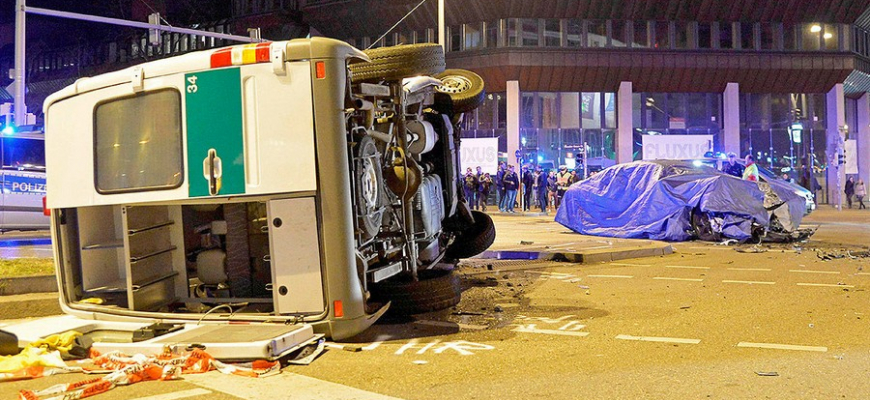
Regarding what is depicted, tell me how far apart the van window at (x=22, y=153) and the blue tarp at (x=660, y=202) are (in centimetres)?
1150

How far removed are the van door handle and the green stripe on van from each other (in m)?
0.02

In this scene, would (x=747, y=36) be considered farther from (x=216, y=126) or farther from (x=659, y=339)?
(x=216, y=126)

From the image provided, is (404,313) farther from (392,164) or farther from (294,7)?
(294,7)

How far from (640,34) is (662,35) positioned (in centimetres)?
111

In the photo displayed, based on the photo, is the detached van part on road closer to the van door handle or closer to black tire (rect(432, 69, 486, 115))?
the van door handle

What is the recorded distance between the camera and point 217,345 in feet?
17.1

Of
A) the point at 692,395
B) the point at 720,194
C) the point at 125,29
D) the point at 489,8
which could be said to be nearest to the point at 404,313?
the point at 692,395

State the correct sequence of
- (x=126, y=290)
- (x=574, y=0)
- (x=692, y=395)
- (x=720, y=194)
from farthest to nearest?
1. (x=574, y=0)
2. (x=720, y=194)
3. (x=126, y=290)
4. (x=692, y=395)

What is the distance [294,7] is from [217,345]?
38.0 m

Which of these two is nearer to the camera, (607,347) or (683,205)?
(607,347)

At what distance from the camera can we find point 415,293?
721cm

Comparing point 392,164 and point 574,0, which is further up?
point 574,0

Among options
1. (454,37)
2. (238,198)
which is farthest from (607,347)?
(454,37)

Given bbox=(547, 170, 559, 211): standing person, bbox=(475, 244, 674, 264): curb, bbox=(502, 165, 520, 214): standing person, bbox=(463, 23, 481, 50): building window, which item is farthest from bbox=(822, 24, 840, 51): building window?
bbox=(475, 244, 674, 264): curb
